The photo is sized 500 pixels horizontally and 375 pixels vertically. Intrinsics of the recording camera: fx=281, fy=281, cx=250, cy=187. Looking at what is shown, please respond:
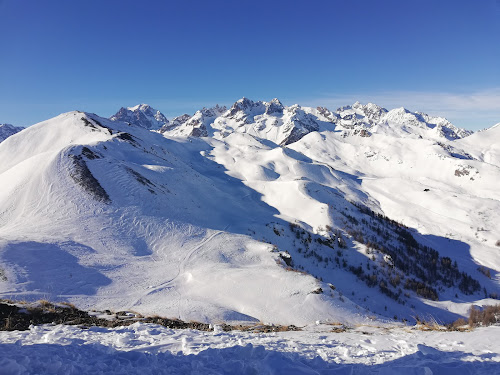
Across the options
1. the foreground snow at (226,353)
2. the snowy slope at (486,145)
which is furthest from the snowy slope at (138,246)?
the snowy slope at (486,145)

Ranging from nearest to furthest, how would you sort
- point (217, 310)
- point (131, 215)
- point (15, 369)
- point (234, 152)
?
point (15, 369) → point (217, 310) → point (131, 215) → point (234, 152)

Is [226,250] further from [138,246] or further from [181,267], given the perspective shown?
[138,246]

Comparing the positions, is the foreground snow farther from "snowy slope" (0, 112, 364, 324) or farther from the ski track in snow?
the ski track in snow

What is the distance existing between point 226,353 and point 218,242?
20244 mm

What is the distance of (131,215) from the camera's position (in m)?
→ 27.8

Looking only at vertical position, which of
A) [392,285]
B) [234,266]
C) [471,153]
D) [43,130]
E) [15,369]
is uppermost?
[471,153]

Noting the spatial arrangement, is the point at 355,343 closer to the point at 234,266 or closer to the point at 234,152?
the point at 234,266

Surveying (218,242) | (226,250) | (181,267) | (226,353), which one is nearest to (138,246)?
(181,267)

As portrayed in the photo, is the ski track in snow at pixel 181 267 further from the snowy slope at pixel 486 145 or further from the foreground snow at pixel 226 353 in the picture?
the snowy slope at pixel 486 145

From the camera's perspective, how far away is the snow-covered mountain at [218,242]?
16609mm

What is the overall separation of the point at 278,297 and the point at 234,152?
77.1 metres

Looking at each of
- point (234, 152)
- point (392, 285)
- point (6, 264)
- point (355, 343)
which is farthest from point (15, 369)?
point (234, 152)

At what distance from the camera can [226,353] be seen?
21.8 ft

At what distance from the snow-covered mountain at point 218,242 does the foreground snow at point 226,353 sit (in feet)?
21.0
